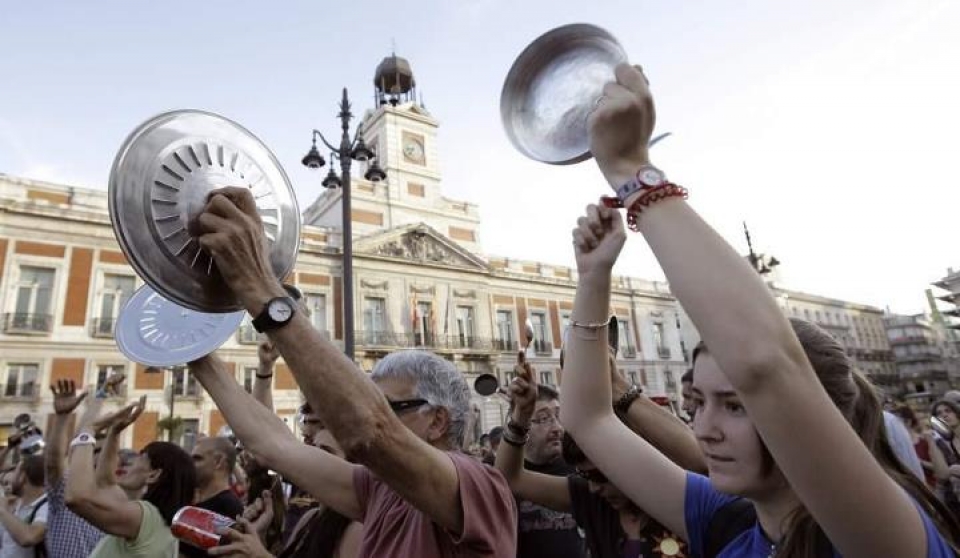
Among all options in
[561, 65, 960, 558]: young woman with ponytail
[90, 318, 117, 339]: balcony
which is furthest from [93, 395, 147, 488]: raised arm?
[90, 318, 117, 339]: balcony

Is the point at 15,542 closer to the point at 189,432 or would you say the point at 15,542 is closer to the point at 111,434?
the point at 111,434

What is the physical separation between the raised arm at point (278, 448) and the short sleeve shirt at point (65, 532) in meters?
1.92

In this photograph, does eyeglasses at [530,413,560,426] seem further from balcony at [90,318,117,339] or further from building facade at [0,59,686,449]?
balcony at [90,318,117,339]

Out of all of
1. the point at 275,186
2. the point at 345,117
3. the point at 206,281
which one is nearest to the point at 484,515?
the point at 206,281

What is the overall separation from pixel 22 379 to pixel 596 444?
76.3ft

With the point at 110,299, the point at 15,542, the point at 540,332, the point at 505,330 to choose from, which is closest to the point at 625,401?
the point at 15,542

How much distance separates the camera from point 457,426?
2064 mm

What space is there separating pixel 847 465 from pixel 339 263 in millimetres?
26400

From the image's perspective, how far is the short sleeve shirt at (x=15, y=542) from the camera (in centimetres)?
410

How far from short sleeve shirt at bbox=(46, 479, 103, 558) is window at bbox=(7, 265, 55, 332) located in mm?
20106

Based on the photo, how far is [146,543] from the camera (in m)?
2.81

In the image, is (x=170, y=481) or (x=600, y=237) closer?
(x=600, y=237)

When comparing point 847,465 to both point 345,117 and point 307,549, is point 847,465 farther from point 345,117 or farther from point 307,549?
point 345,117

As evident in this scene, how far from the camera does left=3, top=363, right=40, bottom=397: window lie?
18688mm
